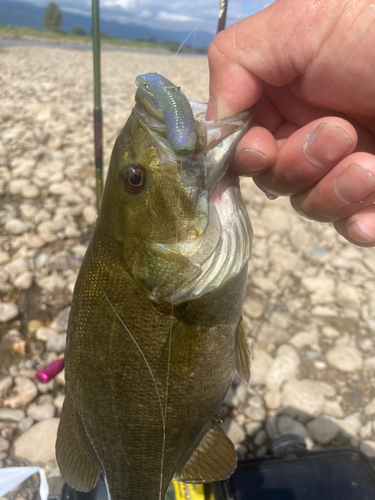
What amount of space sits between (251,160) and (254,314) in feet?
8.21

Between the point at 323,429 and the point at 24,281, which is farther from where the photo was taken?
the point at 24,281

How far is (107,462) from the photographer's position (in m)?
1.85

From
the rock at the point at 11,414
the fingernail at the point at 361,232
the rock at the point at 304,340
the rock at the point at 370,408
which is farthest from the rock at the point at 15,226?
the rock at the point at 370,408

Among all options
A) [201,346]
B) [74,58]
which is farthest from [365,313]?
[74,58]

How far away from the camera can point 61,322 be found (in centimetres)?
367

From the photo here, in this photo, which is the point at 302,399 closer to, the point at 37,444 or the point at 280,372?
the point at 280,372

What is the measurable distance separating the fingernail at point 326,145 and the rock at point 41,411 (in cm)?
263

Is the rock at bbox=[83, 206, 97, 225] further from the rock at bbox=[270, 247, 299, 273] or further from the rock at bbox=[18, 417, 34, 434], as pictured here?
the rock at bbox=[18, 417, 34, 434]

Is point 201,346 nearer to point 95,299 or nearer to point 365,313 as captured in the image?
point 95,299

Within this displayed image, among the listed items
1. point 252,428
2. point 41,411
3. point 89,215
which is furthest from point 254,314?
point 89,215

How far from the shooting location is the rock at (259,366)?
10.9 ft

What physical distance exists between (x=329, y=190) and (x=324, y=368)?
220 centimetres

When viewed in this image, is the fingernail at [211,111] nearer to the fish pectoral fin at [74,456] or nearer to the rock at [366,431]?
the fish pectoral fin at [74,456]

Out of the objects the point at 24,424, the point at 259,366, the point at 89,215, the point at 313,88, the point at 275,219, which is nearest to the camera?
the point at 313,88
